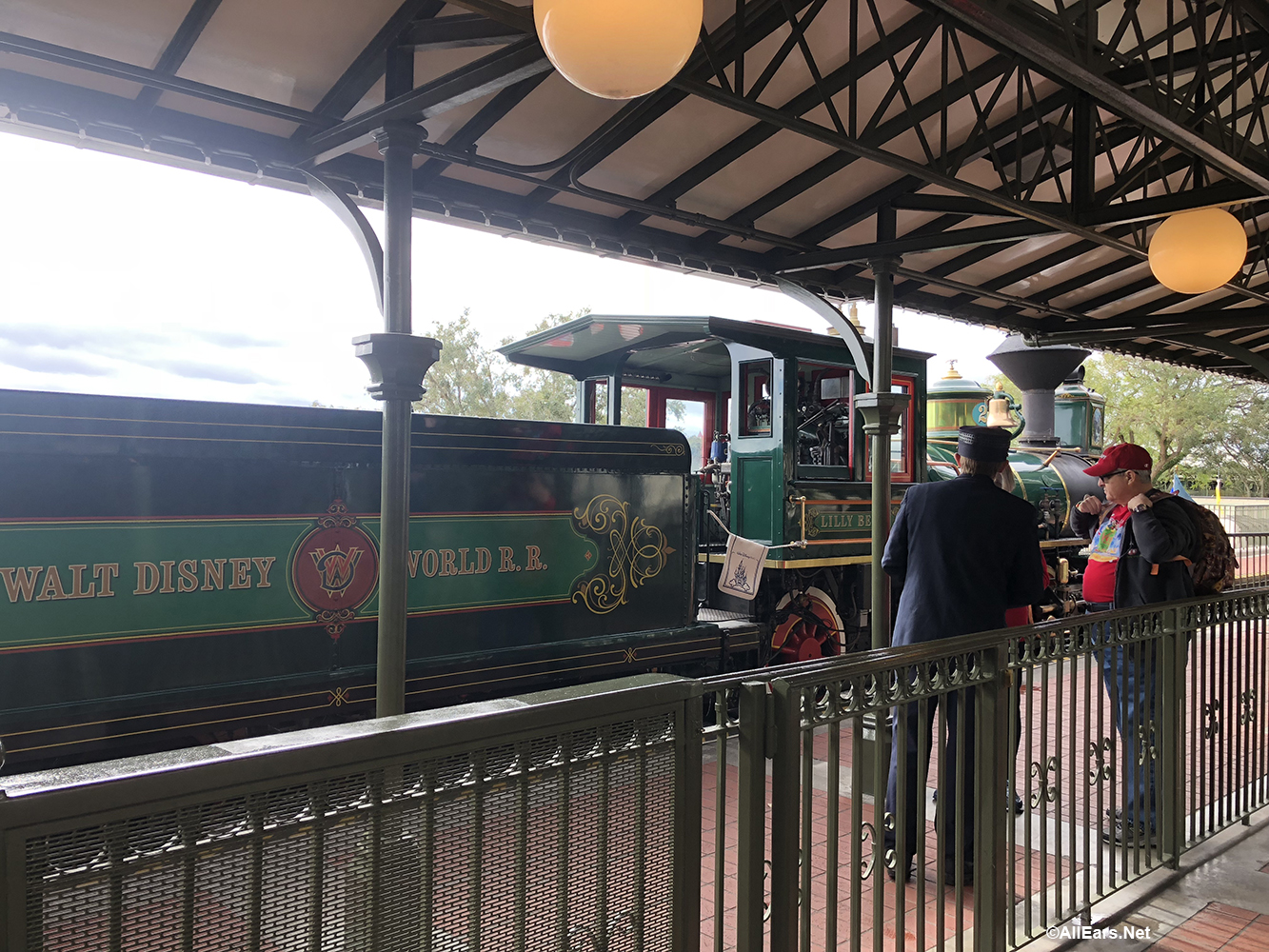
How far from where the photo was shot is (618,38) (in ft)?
7.02

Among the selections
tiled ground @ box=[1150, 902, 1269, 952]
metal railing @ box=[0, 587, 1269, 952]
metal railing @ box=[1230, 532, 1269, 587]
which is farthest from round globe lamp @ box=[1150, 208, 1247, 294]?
metal railing @ box=[1230, 532, 1269, 587]

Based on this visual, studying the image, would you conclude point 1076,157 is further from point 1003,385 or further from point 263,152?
point 1003,385

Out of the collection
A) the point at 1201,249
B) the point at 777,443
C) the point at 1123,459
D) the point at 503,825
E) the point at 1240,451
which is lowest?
the point at 503,825

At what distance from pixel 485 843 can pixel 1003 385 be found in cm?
4983

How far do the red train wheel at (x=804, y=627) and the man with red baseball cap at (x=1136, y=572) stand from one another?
2996 mm

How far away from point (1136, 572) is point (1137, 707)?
26.1 inches

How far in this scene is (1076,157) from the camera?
5.44m

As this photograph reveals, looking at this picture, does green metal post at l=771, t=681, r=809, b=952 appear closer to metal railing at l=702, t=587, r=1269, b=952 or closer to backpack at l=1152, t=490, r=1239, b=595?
metal railing at l=702, t=587, r=1269, b=952

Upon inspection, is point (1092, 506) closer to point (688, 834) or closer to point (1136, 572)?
point (1136, 572)

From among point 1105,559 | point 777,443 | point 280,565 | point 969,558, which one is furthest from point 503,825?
point 777,443

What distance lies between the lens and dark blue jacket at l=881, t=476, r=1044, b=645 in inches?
131

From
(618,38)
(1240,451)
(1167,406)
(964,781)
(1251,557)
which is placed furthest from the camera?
(1240,451)

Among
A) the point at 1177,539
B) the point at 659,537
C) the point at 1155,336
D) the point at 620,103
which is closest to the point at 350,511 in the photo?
the point at 659,537

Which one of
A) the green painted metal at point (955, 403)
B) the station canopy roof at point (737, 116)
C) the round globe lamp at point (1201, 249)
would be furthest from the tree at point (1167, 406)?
the round globe lamp at point (1201, 249)
